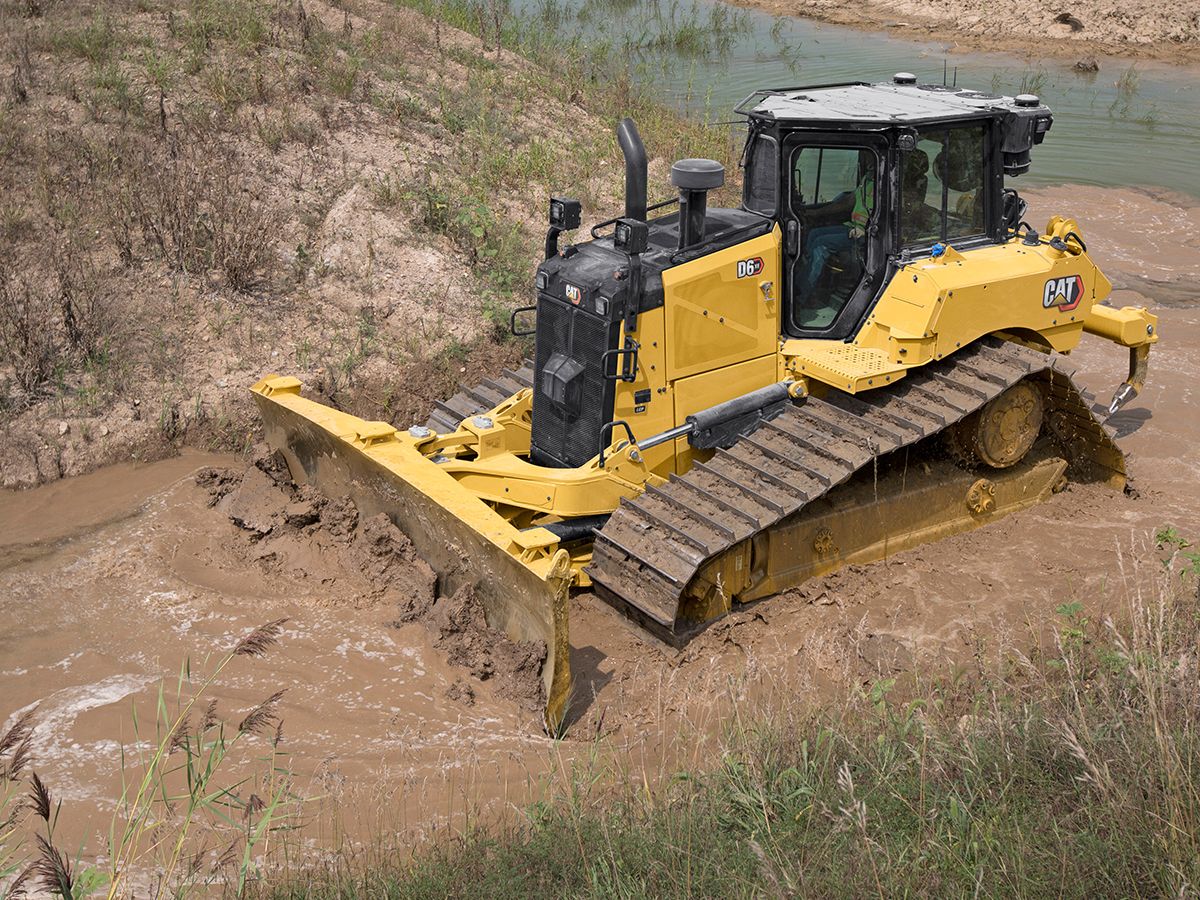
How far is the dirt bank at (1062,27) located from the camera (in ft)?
72.8

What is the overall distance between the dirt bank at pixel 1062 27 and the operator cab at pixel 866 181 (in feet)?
52.6

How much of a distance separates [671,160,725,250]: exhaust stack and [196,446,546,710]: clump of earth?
244 cm

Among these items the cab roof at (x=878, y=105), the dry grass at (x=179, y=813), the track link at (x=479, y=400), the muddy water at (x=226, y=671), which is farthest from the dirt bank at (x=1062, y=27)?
the dry grass at (x=179, y=813)

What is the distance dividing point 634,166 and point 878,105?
1713mm

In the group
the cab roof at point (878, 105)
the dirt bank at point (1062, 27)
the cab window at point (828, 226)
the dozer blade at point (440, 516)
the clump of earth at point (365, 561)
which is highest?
the dirt bank at point (1062, 27)

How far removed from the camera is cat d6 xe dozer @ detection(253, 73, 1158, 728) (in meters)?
6.66

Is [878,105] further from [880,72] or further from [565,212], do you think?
[880,72]

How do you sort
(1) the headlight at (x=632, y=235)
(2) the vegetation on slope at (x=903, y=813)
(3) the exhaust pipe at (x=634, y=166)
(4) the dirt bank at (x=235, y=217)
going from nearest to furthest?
(2) the vegetation on slope at (x=903, y=813) → (1) the headlight at (x=632, y=235) → (3) the exhaust pipe at (x=634, y=166) → (4) the dirt bank at (x=235, y=217)

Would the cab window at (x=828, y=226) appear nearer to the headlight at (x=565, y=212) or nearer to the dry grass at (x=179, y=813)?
the headlight at (x=565, y=212)

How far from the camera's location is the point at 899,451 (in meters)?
7.50

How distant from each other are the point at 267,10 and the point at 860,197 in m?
9.76

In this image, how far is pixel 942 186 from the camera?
7.38 m

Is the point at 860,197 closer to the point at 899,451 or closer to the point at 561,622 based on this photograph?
the point at 899,451

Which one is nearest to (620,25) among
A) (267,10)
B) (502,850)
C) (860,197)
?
(267,10)
